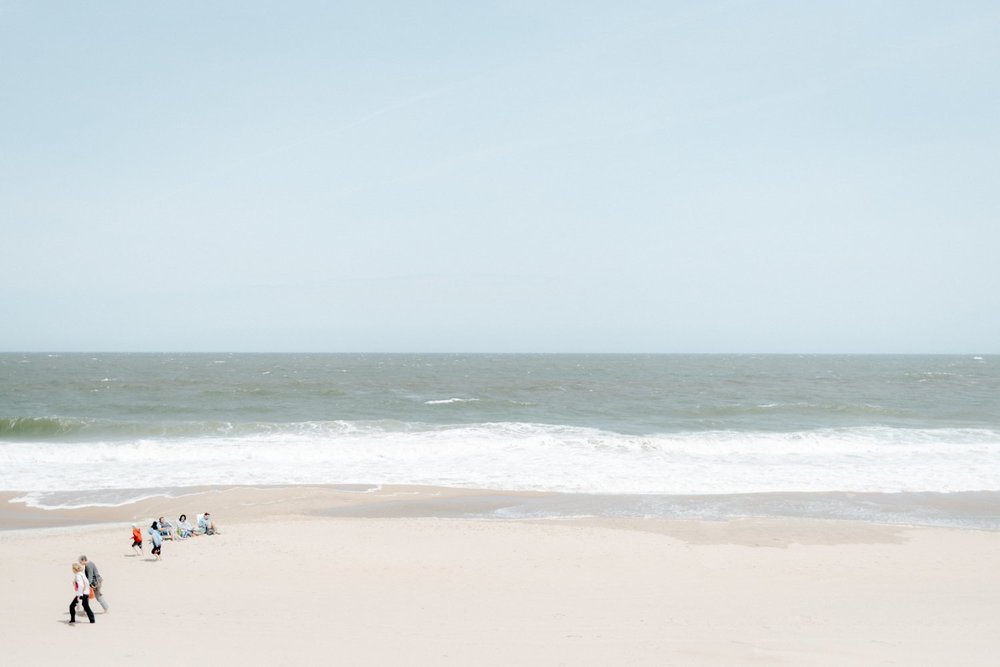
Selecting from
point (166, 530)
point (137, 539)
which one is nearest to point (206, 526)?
point (166, 530)

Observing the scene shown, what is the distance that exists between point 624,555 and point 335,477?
11.6m

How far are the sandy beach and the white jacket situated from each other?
488 millimetres

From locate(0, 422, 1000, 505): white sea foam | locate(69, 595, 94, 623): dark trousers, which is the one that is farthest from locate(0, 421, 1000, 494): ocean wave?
locate(69, 595, 94, 623): dark trousers

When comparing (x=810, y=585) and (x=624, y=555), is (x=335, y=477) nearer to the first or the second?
(x=624, y=555)

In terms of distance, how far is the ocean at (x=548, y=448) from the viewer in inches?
733

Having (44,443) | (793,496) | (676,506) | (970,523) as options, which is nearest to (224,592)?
(676,506)

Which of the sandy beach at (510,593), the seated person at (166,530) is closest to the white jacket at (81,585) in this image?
the sandy beach at (510,593)

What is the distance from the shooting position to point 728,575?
11.8m

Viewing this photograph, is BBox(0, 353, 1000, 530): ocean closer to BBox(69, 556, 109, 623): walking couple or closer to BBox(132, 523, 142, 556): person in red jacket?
BBox(132, 523, 142, 556): person in red jacket

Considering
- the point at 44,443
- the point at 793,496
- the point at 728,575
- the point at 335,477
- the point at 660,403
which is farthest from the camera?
the point at 660,403

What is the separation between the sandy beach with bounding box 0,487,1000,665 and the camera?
8453 millimetres

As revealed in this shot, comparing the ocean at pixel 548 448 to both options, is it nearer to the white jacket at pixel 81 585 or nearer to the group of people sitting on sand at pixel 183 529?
the group of people sitting on sand at pixel 183 529

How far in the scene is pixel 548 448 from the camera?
2661cm

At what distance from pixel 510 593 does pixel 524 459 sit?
13.5 metres
